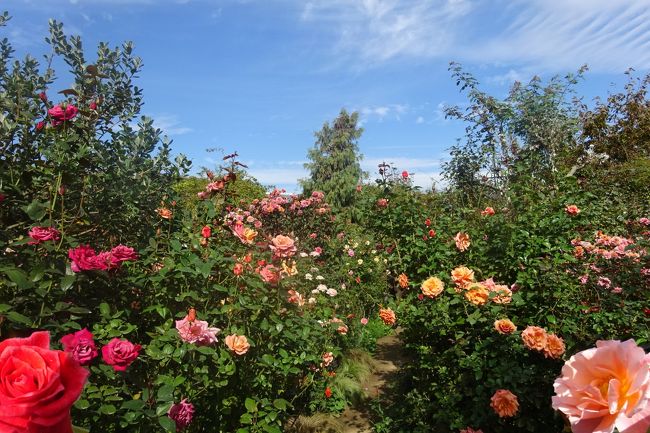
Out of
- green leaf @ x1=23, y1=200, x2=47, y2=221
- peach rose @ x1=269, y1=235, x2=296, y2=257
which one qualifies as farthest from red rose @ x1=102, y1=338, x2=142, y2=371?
peach rose @ x1=269, y1=235, x2=296, y2=257

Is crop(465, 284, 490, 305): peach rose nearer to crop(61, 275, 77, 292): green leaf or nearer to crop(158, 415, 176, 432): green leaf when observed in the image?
crop(158, 415, 176, 432): green leaf

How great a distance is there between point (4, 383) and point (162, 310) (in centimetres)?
136

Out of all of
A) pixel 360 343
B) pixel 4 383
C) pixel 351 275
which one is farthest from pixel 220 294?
pixel 351 275

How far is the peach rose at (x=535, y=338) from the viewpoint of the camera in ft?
7.12

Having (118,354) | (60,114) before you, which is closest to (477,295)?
(118,354)

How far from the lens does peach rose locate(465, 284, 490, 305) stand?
257 centimetres

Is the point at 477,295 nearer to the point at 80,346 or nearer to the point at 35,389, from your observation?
the point at 80,346

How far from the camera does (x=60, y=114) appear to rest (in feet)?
6.65

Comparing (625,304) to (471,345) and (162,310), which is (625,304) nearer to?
(471,345)

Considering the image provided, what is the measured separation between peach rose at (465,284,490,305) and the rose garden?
1 centimetres

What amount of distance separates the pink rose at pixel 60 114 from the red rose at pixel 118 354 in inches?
45.5

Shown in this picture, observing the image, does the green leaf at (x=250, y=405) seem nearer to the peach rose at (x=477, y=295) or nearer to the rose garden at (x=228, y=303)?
the rose garden at (x=228, y=303)

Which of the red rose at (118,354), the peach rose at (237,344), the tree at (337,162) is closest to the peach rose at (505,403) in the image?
the peach rose at (237,344)

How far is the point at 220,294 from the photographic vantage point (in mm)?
2312
